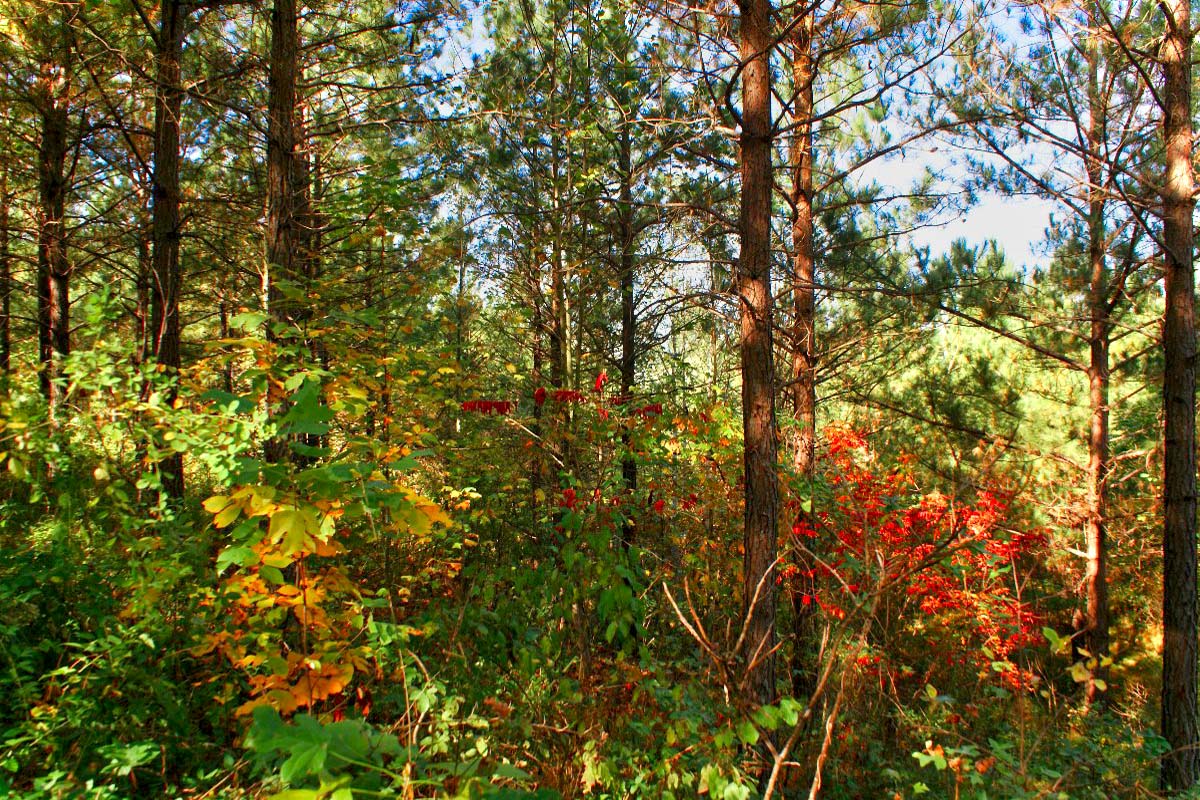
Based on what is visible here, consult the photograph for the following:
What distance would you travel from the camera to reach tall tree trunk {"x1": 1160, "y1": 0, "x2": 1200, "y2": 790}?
174 inches

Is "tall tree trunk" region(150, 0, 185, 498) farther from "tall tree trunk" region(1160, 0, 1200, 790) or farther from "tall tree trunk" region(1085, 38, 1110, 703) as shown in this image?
"tall tree trunk" region(1085, 38, 1110, 703)

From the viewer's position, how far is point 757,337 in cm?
370

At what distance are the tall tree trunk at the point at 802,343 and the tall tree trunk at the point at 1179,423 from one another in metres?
2.48

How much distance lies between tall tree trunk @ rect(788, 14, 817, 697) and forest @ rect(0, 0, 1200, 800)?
5cm

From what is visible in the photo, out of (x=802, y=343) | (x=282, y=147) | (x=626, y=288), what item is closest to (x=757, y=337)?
(x=802, y=343)

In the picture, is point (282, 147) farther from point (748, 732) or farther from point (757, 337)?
point (748, 732)

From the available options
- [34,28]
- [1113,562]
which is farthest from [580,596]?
[1113,562]

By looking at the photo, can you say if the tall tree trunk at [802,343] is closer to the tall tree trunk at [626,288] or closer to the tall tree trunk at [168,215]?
the tall tree trunk at [626,288]

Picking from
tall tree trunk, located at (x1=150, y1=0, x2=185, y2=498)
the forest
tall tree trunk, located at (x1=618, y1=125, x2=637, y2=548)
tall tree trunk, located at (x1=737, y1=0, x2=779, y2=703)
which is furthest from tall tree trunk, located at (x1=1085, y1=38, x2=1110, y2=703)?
tall tree trunk, located at (x1=150, y1=0, x2=185, y2=498)

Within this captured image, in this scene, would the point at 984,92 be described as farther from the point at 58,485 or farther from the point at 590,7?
the point at 58,485

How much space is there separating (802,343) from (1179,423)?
9.22 feet

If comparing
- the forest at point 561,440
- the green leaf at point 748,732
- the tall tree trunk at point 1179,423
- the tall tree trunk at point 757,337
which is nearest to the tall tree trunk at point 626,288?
the forest at point 561,440

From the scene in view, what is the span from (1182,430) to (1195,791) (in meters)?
2.38

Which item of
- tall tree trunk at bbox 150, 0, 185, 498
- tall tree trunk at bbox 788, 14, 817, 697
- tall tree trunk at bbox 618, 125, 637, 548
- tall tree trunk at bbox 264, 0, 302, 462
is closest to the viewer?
tall tree trunk at bbox 264, 0, 302, 462
